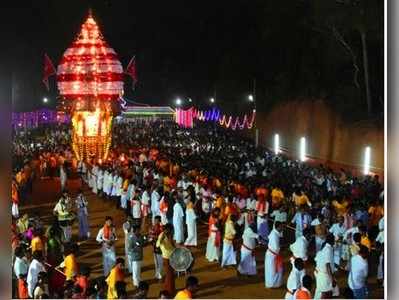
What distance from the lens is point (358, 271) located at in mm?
7562

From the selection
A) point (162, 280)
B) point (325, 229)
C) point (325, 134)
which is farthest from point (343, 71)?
point (162, 280)

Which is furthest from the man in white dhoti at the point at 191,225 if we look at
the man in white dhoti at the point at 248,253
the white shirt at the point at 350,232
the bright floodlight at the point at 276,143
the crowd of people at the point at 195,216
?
the bright floodlight at the point at 276,143

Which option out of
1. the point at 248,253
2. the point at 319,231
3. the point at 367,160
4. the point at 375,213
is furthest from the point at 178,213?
the point at 367,160

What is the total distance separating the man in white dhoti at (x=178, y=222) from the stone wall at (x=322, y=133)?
4847 millimetres

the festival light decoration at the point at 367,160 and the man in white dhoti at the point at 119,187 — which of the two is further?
the festival light decoration at the point at 367,160

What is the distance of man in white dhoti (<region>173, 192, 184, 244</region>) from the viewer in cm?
1049

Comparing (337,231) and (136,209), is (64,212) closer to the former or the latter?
(136,209)

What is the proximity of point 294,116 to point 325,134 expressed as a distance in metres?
2.18

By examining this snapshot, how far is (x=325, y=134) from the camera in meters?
16.6

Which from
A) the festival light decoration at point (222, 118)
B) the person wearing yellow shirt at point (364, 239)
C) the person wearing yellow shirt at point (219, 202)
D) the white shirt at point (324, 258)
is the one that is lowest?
the white shirt at point (324, 258)

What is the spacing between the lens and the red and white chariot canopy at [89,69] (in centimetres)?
1477

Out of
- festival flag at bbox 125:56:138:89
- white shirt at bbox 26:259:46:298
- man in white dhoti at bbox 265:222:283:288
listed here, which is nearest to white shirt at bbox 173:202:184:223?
man in white dhoti at bbox 265:222:283:288

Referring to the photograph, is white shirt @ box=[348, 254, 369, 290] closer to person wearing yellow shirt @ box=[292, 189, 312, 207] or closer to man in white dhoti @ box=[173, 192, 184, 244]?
person wearing yellow shirt @ box=[292, 189, 312, 207]

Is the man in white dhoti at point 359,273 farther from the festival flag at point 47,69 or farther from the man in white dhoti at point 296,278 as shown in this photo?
the festival flag at point 47,69
